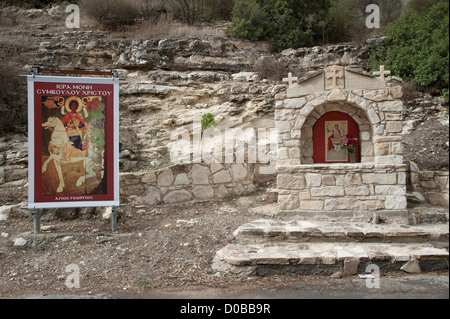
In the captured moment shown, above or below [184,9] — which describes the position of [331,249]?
below

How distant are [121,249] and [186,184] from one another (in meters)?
1.88

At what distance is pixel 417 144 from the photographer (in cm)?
638

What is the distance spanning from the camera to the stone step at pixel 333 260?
3.22 metres

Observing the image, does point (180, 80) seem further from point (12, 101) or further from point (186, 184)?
point (12, 101)

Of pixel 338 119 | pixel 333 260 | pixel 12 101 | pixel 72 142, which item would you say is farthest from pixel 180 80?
pixel 333 260

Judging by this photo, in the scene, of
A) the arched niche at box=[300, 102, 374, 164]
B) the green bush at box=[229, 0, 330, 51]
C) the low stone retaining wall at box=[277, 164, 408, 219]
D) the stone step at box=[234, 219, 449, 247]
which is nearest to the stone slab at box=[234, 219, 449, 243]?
the stone step at box=[234, 219, 449, 247]

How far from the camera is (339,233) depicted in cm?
382

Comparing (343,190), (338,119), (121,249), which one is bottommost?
(121,249)

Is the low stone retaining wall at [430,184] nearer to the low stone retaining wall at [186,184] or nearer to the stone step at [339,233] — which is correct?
the stone step at [339,233]

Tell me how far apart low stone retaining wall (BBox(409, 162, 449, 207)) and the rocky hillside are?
1.93 feet

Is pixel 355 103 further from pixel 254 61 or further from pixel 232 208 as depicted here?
pixel 254 61

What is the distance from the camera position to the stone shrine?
4480 mm

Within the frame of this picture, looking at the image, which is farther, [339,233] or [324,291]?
[339,233]

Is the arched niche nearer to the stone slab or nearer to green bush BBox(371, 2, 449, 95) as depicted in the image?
the stone slab
